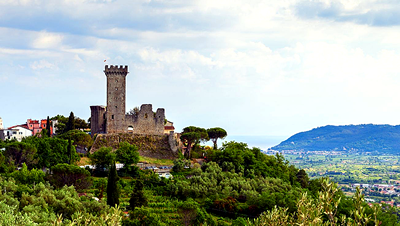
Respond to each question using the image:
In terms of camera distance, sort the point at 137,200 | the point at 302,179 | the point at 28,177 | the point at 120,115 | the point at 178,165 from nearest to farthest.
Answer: the point at 137,200 < the point at 28,177 < the point at 178,165 < the point at 120,115 < the point at 302,179

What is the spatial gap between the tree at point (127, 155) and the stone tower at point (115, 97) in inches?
282

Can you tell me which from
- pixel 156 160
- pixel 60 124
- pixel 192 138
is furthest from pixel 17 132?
pixel 192 138

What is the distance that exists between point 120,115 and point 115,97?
2243mm

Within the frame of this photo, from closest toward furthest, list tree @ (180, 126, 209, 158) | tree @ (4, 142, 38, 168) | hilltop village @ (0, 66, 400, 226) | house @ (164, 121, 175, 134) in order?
1. hilltop village @ (0, 66, 400, 226)
2. tree @ (4, 142, 38, 168)
3. tree @ (180, 126, 209, 158)
4. house @ (164, 121, 175, 134)

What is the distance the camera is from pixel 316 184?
58.7 metres

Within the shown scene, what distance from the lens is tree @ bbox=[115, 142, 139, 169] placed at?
1954 inches

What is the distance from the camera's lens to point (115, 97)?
57156 millimetres

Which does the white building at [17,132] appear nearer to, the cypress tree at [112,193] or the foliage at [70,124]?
the foliage at [70,124]

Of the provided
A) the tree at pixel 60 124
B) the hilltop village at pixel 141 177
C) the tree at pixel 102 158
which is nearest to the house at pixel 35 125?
the tree at pixel 60 124

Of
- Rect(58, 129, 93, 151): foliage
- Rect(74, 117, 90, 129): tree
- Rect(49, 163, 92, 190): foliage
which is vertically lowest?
Rect(49, 163, 92, 190): foliage

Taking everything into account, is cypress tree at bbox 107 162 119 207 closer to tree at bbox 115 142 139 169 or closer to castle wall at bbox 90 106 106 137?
tree at bbox 115 142 139 169

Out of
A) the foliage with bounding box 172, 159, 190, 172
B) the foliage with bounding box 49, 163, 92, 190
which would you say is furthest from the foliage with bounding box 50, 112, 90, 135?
the foliage with bounding box 49, 163, 92, 190

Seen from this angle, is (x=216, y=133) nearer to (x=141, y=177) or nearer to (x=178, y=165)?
(x=178, y=165)

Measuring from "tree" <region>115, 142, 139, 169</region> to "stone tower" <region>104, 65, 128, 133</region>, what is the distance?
7154 millimetres
